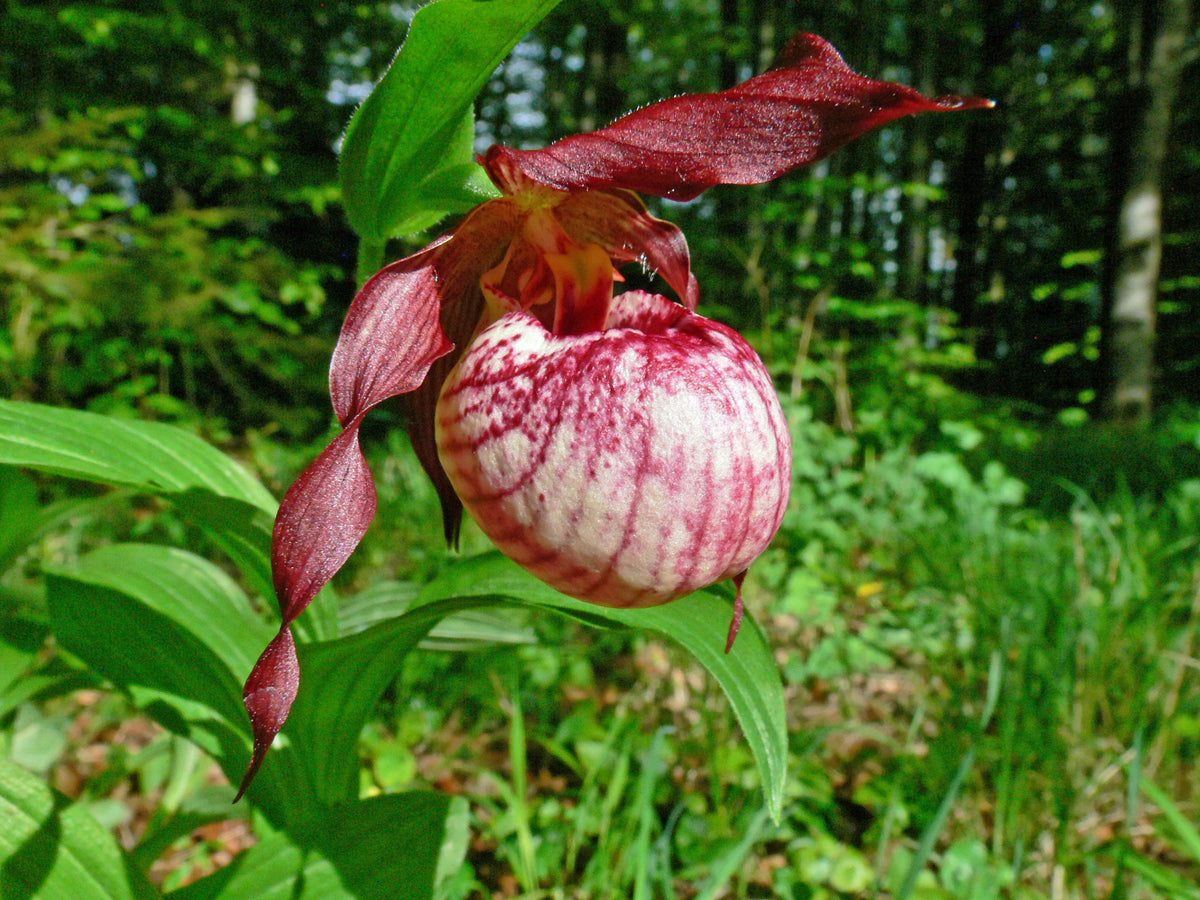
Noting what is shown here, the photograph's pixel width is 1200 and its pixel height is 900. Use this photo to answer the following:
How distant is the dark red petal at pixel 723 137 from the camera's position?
21.2 inches

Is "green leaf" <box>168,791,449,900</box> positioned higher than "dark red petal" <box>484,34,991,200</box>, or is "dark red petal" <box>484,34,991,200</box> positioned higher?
"dark red petal" <box>484,34,991,200</box>

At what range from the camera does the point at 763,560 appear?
2.04 m

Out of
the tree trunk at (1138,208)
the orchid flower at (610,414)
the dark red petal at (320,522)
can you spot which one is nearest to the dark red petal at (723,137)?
the orchid flower at (610,414)

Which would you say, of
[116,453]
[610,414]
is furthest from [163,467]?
[610,414]

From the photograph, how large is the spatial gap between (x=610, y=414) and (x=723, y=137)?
0.23 meters

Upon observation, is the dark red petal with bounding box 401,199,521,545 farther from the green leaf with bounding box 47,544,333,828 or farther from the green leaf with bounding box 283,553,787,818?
the green leaf with bounding box 47,544,333,828

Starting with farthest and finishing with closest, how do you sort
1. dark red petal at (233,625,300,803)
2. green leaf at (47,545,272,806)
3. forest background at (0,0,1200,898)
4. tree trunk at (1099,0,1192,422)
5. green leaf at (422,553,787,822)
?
tree trunk at (1099,0,1192,422), forest background at (0,0,1200,898), green leaf at (47,545,272,806), green leaf at (422,553,787,822), dark red petal at (233,625,300,803)

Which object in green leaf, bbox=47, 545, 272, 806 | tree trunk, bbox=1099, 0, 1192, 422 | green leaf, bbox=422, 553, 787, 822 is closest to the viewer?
green leaf, bbox=422, 553, 787, 822

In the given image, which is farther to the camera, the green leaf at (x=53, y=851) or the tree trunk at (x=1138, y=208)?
the tree trunk at (x=1138, y=208)

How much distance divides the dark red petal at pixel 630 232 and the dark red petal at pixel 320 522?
323 mm

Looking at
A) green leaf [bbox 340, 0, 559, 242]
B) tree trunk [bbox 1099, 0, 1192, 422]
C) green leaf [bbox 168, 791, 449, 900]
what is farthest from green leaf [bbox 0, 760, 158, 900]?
tree trunk [bbox 1099, 0, 1192, 422]

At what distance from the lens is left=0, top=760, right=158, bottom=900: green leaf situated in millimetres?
559

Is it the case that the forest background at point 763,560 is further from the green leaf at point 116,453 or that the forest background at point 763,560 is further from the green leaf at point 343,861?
the green leaf at point 116,453

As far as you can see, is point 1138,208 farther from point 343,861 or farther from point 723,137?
point 343,861
